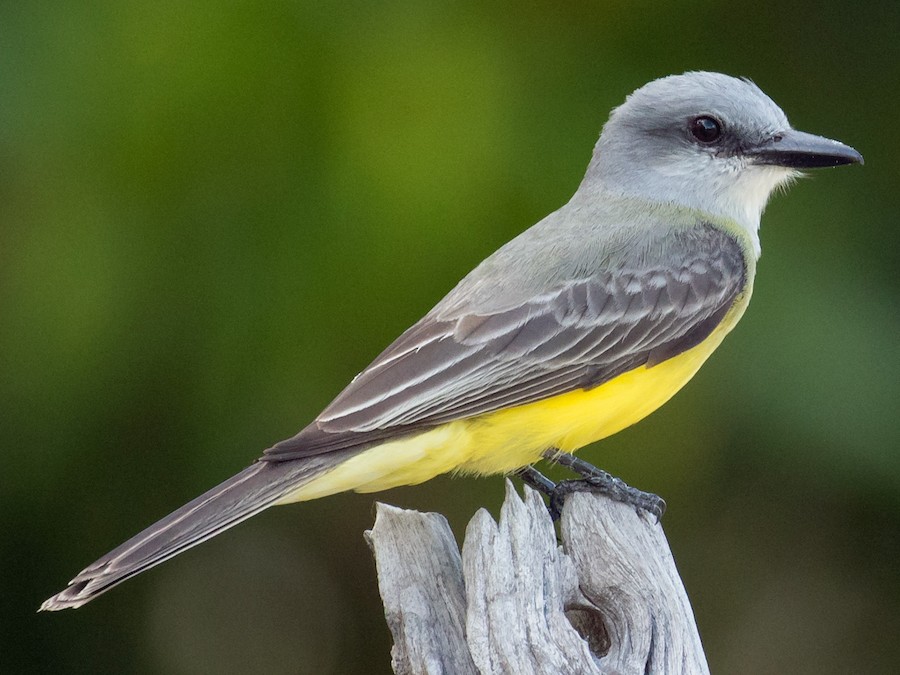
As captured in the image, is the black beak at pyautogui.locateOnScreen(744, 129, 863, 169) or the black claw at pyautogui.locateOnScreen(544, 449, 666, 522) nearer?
the black claw at pyautogui.locateOnScreen(544, 449, 666, 522)

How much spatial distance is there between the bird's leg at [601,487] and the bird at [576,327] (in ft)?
0.19

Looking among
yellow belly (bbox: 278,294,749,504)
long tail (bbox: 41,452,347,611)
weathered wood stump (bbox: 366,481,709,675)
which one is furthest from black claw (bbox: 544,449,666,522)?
long tail (bbox: 41,452,347,611)

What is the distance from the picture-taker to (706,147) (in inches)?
198

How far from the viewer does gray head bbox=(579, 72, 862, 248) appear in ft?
16.1

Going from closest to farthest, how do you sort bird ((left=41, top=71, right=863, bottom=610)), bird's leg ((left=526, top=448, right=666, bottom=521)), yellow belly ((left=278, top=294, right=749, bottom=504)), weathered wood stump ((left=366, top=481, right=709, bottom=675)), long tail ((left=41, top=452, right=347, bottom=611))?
weathered wood stump ((left=366, top=481, right=709, bottom=675))
long tail ((left=41, top=452, right=347, bottom=611))
bird ((left=41, top=71, right=863, bottom=610))
yellow belly ((left=278, top=294, right=749, bottom=504))
bird's leg ((left=526, top=448, right=666, bottom=521))

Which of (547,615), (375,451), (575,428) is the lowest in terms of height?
(547,615)

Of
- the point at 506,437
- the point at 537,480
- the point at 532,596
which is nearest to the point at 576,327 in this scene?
the point at 506,437

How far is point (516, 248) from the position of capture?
465 cm

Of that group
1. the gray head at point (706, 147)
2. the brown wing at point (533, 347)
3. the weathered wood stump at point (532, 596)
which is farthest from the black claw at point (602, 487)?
the gray head at point (706, 147)

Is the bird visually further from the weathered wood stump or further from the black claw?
the weathered wood stump

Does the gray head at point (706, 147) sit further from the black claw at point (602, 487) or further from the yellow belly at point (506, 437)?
the black claw at point (602, 487)

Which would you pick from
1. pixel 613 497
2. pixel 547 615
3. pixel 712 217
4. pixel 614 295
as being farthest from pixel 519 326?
pixel 547 615

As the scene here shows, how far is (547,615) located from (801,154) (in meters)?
2.49

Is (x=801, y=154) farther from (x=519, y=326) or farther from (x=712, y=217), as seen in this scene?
(x=519, y=326)
